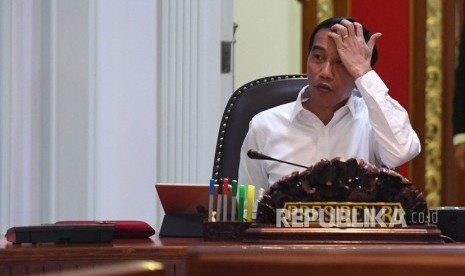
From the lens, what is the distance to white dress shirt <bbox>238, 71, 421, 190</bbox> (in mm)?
2510

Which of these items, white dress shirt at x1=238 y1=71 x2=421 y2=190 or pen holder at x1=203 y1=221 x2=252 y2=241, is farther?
white dress shirt at x1=238 y1=71 x2=421 y2=190

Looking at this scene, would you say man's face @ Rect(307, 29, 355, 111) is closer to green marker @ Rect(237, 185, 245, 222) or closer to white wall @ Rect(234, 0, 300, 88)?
green marker @ Rect(237, 185, 245, 222)

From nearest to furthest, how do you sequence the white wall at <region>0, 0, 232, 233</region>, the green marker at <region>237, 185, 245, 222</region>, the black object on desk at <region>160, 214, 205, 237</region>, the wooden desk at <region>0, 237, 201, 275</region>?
1. the wooden desk at <region>0, 237, 201, 275</region>
2. the green marker at <region>237, 185, 245, 222</region>
3. the black object on desk at <region>160, 214, 205, 237</region>
4. the white wall at <region>0, 0, 232, 233</region>

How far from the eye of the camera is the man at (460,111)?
1803mm

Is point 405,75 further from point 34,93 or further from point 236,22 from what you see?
point 34,93

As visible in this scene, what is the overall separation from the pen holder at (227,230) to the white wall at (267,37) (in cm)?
245

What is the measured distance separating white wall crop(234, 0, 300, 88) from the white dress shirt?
5.40 ft

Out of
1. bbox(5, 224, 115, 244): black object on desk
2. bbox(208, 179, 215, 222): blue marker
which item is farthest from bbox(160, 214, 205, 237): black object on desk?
bbox(5, 224, 115, 244): black object on desk

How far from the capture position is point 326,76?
2582 millimetres

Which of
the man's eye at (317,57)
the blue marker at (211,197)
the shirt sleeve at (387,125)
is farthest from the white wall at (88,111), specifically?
the blue marker at (211,197)

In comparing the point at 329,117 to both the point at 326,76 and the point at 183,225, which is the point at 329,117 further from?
the point at 183,225

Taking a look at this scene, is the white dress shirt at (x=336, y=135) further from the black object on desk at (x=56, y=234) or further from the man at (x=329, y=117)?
the black object on desk at (x=56, y=234)

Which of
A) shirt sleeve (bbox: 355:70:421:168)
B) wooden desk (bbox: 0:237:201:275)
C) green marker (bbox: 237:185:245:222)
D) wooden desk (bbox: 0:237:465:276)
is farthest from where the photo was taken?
shirt sleeve (bbox: 355:70:421:168)

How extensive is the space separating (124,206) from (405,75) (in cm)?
143
